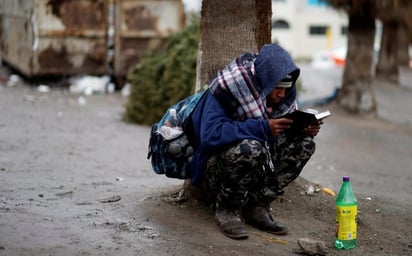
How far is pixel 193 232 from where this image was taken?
438 cm

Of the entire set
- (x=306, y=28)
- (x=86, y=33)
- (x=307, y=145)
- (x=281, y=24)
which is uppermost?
(x=307, y=145)

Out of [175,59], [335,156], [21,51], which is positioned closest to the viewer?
[335,156]

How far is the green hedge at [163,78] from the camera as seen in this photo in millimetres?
9906

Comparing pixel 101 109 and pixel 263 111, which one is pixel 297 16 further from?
pixel 263 111

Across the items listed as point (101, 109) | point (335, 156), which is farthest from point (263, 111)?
point (101, 109)

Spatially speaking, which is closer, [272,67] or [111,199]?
[272,67]

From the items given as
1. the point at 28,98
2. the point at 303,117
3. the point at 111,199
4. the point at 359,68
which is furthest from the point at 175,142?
the point at 359,68

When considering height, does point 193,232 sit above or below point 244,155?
below

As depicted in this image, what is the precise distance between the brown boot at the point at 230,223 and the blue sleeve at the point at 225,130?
1.58 feet

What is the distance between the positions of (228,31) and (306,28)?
41.2 m

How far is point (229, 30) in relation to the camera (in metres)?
4.95

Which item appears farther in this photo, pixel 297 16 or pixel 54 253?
pixel 297 16

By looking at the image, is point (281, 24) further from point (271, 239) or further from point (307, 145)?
point (271, 239)

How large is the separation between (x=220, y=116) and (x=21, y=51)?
9.97m
